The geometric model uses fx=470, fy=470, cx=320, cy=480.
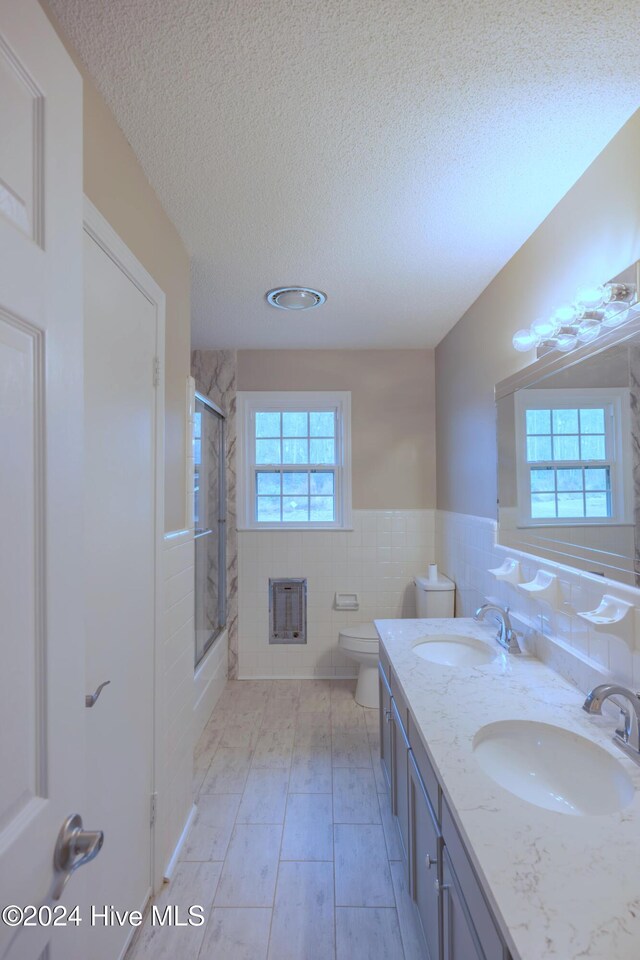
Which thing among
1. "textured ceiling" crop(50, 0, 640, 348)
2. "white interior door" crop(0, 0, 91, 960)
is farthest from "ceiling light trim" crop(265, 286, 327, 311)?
"white interior door" crop(0, 0, 91, 960)

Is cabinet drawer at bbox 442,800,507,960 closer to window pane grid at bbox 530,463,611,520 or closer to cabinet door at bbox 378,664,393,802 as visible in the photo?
cabinet door at bbox 378,664,393,802

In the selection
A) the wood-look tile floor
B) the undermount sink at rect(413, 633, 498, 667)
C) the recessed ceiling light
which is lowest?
the wood-look tile floor

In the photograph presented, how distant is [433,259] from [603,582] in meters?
1.56

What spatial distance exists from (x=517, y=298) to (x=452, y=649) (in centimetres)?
157

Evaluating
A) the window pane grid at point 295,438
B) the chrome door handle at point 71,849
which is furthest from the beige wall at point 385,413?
the chrome door handle at point 71,849

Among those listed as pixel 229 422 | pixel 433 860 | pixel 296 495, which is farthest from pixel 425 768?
pixel 229 422

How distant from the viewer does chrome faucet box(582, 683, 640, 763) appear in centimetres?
114

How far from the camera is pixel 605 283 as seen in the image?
4.61 feet

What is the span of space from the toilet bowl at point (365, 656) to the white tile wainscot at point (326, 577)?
0.41 meters

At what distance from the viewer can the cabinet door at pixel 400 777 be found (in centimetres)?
160

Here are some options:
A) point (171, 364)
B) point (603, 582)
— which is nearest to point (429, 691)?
point (603, 582)

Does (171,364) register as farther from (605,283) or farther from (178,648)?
(605,283)

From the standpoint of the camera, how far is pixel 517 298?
6.77ft

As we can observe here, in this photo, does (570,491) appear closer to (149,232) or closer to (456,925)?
(456,925)
